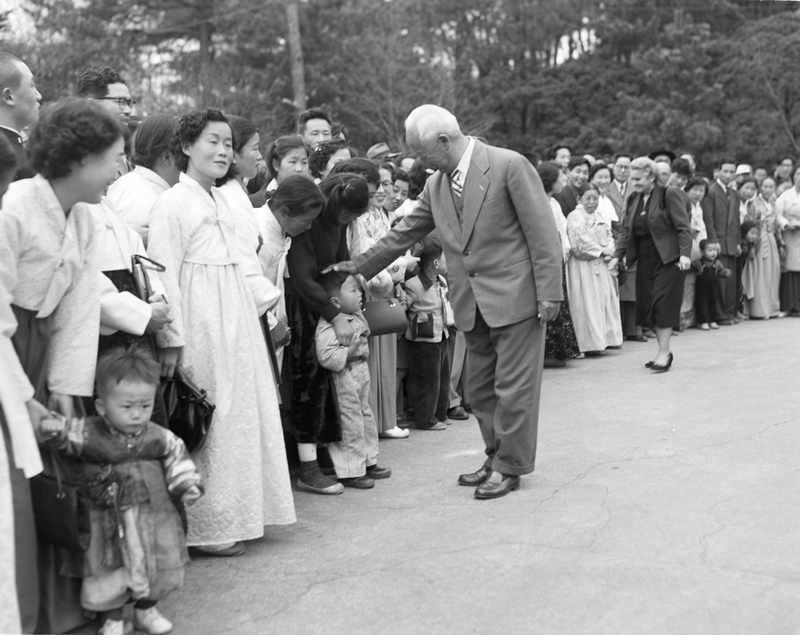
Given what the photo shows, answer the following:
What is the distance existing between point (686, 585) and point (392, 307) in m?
2.77

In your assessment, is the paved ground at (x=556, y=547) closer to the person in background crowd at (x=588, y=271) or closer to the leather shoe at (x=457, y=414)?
the leather shoe at (x=457, y=414)

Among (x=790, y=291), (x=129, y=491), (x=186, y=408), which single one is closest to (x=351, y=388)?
(x=186, y=408)

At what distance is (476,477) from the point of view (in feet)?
18.6

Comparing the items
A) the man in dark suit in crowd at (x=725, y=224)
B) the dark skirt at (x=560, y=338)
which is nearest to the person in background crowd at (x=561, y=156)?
the man in dark suit in crowd at (x=725, y=224)

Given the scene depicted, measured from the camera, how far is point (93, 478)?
3.66 metres

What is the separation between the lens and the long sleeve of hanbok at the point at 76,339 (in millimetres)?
3666

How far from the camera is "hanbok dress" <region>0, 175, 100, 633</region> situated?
3332mm

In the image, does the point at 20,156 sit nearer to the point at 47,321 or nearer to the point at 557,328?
the point at 47,321

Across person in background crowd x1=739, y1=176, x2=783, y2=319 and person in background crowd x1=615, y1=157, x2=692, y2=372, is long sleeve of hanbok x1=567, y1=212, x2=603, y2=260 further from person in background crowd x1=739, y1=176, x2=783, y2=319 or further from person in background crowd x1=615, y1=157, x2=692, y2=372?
person in background crowd x1=739, y1=176, x2=783, y2=319

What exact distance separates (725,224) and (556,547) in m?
9.59

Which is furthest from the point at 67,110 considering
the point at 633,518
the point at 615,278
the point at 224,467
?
the point at 615,278

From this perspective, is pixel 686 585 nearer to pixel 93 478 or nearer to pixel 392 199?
pixel 93 478

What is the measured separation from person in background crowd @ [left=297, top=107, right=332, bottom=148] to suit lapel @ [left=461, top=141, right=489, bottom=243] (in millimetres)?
2760

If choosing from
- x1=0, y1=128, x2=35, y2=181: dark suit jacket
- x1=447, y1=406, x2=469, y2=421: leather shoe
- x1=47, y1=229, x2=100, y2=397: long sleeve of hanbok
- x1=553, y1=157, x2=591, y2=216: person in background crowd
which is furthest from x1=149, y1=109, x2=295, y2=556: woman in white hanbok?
x1=553, y1=157, x2=591, y2=216: person in background crowd
